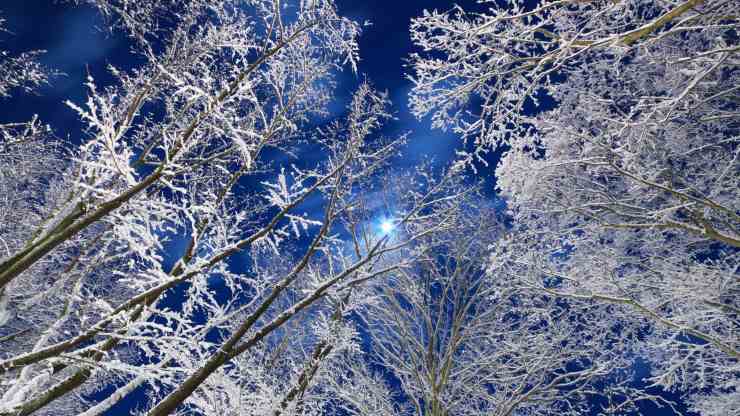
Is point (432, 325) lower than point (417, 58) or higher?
lower

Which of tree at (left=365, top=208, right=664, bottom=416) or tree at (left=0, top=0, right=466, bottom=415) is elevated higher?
tree at (left=0, top=0, right=466, bottom=415)

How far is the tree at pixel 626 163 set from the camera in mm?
3855

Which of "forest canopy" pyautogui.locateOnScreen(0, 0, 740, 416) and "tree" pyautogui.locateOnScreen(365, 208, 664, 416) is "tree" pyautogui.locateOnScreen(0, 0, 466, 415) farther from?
"tree" pyautogui.locateOnScreen(365, 208, 664, 416)

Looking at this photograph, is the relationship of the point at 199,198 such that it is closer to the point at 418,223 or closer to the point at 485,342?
the point at 418,223

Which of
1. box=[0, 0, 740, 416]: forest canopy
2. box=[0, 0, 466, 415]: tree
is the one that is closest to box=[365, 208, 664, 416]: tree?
box=[0, 0, 740, 416]: forest canopy

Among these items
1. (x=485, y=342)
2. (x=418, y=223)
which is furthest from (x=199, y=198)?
(x=485, y=342)

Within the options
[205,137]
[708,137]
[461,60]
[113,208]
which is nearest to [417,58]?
[461,60]

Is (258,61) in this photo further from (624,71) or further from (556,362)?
(556,362)

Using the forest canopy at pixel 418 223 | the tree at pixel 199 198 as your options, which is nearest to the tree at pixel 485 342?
the forest canopy at pixel 418 223

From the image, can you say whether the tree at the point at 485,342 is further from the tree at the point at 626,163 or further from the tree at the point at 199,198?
the tree at the point at 199,198

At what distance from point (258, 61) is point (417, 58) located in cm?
170

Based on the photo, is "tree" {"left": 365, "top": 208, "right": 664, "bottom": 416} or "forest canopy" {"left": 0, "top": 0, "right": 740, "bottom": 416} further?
"tree" {"left": 365, "top": 208, "right": 664, "bottom": 416}

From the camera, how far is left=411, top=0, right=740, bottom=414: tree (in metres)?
3.86

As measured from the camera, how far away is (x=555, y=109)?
6336 millimetres
